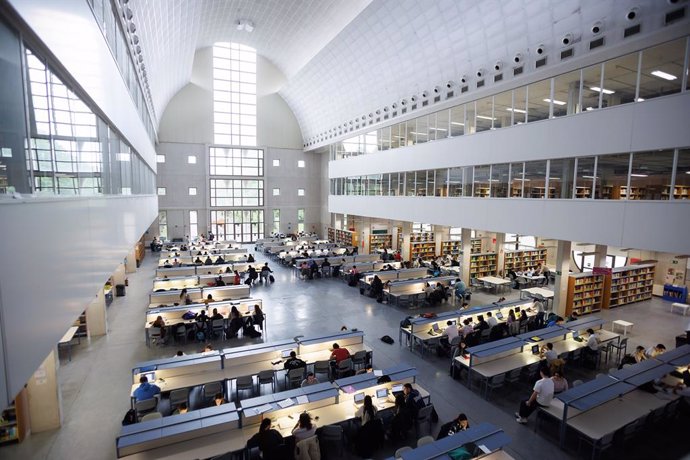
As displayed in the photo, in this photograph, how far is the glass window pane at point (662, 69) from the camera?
380 inches

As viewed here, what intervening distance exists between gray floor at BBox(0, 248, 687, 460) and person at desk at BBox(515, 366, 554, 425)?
269 mm

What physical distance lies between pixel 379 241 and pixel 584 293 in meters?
15.2

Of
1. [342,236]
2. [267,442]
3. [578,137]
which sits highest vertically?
[578,137]

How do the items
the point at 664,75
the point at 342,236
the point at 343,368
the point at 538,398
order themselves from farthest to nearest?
the point at 342,236, the point at 664,75, the point at 343,368, the point at 538,398

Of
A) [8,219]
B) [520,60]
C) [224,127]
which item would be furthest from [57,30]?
[224,127]

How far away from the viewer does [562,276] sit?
13.9 metres

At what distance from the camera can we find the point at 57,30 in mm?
3777

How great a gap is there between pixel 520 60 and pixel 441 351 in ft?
36.5

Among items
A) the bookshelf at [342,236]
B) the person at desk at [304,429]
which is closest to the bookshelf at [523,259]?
the bookshelf at [342,236]

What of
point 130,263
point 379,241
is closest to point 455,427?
→ point 130,263

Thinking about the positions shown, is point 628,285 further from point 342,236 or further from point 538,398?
point 342,236

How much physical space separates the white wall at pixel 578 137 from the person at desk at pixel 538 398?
7.31 meters

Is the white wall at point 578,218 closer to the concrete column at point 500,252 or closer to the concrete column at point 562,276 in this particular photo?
the concrete column at point 562,276

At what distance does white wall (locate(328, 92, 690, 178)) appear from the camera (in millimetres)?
9594
